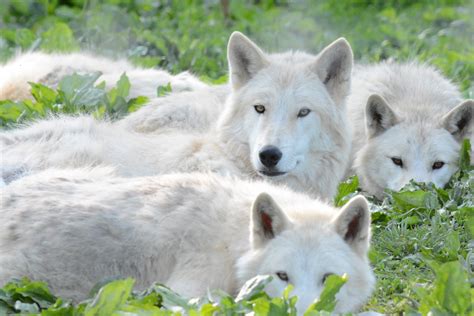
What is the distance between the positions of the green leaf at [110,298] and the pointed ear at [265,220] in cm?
75

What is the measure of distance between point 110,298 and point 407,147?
378 cm

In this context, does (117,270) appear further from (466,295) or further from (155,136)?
(155,136)

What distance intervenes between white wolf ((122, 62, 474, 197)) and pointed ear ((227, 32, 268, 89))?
2.08 feet

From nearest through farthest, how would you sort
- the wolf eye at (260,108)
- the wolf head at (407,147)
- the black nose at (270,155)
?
the black nose at (270,155), the wolf eye at (260,108), the wolf head at (407,147)

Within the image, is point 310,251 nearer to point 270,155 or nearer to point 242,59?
point 270,155

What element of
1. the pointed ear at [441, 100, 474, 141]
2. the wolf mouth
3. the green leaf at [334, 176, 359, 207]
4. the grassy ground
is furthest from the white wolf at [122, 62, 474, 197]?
the wolf mouth

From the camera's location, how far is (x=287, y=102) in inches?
272

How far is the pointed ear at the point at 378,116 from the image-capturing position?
25.5ft

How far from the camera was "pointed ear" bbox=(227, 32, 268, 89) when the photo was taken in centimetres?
710

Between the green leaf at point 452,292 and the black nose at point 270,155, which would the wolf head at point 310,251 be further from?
the black nose at point 270,155

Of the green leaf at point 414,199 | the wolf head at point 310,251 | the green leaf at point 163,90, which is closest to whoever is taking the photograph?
the wolf head at point 310,251

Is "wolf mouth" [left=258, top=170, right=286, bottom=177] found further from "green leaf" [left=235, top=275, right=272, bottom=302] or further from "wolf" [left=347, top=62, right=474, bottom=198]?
"green leaf" [left=235, top=275, right=272, bottom=302]

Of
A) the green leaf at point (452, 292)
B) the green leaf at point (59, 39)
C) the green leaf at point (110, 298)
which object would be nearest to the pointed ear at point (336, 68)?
the green leaf at point (452, 292)

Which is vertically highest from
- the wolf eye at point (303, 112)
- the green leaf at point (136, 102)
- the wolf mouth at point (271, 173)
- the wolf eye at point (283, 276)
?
the wolf eye at point (303, 112)
